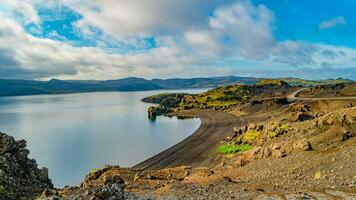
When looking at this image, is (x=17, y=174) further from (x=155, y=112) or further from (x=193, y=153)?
(x=155, y=112)

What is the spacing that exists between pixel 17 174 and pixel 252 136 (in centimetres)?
5189

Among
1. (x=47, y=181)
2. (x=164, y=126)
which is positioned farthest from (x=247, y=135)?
(x=164, y=126)

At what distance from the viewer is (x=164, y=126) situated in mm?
141125

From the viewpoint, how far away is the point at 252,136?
73.0m

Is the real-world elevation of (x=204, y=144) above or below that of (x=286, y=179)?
below

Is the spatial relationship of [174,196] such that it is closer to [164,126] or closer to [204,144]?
[204,144]

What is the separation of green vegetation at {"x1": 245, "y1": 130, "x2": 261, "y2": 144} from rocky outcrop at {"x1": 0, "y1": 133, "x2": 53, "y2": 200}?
152ft

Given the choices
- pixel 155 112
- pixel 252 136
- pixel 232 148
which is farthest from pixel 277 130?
pixel 155 112

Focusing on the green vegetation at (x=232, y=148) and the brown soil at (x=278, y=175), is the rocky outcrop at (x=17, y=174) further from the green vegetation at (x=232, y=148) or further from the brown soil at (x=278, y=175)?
the green vegetation at (x=232, y=148)

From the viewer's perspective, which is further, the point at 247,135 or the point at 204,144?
the point at 204,144

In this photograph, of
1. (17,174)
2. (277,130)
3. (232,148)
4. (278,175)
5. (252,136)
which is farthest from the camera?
(232,148)

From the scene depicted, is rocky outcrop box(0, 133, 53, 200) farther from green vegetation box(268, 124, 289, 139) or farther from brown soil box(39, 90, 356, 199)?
green vegetation box(268, 124, 289, 139)

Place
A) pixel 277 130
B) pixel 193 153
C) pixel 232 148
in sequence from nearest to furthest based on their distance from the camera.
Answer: pixel 277 130 → pixel 232 148 → pixel 193 153

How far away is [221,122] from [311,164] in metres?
96.5
